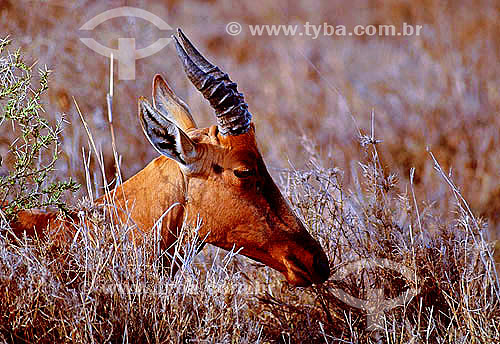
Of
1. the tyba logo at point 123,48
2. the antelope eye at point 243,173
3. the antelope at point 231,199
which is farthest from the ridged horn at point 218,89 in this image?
the tyba logo at point 123,48

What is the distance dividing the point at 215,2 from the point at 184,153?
1211cm

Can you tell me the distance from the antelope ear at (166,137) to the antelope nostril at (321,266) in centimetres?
84

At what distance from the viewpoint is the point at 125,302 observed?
10.9 feet

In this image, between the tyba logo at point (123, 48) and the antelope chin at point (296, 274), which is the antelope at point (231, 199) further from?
the tyba logo at point (123, 48)

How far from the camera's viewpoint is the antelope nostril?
3701mm

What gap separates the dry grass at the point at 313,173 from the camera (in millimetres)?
3346

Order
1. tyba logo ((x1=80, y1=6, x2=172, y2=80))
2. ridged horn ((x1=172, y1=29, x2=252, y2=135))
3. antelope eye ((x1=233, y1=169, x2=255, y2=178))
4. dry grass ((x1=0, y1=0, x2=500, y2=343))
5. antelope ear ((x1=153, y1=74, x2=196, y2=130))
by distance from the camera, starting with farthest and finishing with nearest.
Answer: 1. tyba logo ((x1=80, y1=6, x2=172, y2=80))
2. antelope ear ((x1=153, y1=74, x2=196, y2=130))
3. antelope eye ((x1=233, y1=169, x2=255, y2=178))
4. ridged horn ((x1=172, y1=29, x2=252, y2=135))
5. dry grass ((x1=0, y1=0, x2=500, y2=343))

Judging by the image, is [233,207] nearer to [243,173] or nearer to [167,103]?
[243,173]

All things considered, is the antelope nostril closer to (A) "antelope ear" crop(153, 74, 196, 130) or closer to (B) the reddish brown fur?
(B) the reddish brown fur

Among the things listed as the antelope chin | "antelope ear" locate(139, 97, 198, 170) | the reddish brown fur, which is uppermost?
"antelope ear" locate(139, 97, 198, 170)

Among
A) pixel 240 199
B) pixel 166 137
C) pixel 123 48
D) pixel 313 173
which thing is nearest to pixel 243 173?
pixel 240 199

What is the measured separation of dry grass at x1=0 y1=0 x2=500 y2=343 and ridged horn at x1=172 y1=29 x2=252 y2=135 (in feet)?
2.48

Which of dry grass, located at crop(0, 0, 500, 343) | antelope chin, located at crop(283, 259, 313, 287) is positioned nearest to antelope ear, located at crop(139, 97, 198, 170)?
dry grass, located at crop(0, 0, 500, 343)

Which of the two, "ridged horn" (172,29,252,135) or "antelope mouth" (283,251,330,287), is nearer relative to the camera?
"ridged horn" (172,29,252,135)
